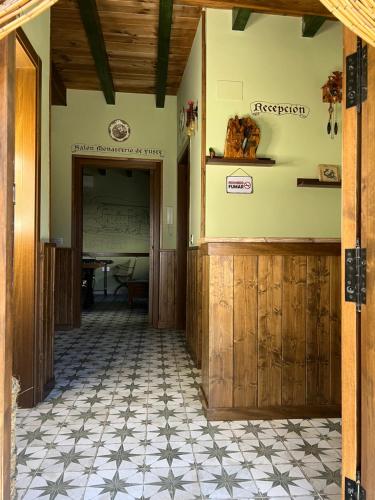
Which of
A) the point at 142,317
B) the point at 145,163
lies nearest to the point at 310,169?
the point at 145,163

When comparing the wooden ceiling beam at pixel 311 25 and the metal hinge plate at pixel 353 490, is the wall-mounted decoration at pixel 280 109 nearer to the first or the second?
the wooden ceiling beam at pixel 311 25

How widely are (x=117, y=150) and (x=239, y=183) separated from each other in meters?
2.90

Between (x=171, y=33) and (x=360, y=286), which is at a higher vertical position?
(x=171, y=33)

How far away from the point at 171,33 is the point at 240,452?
3.74 metres

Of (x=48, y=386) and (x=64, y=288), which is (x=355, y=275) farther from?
(x=64, y=288)

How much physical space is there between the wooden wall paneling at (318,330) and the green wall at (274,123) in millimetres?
471

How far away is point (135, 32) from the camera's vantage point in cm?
385

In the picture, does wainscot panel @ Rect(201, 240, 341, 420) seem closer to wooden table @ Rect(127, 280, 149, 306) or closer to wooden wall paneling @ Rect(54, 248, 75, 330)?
wooden wall paneling @ Rect(54, 248, 75, 330)

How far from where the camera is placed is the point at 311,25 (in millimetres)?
2932

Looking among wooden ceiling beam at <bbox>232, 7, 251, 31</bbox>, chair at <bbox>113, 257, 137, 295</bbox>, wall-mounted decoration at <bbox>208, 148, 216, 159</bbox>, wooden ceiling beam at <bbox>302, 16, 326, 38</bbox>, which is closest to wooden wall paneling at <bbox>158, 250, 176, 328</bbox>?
wall-mounted decoration at <bbox>208, 148, 216, 159</bbox>

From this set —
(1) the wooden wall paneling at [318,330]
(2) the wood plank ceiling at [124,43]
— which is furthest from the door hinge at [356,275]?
(2) the wood plank ceiling at [124,43]

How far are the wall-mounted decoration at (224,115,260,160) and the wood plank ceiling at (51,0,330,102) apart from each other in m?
0.85

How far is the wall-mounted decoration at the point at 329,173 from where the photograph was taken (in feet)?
9.57

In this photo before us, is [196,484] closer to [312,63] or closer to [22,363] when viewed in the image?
[22,363]
